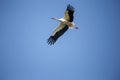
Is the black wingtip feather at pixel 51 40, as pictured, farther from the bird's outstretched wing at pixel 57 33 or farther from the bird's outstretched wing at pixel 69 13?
the bird's outstretched wing at pixel 69 13

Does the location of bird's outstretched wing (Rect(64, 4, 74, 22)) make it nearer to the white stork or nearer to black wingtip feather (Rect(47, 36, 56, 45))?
the white stork

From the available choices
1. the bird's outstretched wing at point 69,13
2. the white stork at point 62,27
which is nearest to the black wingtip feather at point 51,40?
the white stork at point 62,27

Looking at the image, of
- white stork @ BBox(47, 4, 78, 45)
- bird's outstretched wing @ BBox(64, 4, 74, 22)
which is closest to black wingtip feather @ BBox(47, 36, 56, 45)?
white stork @ BBox(47, 4, 78, 45)

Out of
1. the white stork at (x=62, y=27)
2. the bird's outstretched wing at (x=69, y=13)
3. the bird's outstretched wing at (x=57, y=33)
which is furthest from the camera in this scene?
the bird's outstretched wing at (x=57, y=33)

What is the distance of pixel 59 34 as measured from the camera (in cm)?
2367

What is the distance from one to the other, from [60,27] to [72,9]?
168 cm

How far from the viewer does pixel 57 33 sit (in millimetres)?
23703

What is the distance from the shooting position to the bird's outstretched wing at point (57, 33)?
2366cm

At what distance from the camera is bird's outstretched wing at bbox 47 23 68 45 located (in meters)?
23.7

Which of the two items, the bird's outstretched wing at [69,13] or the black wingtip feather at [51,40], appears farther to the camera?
the black wingtip feather at [51,40]

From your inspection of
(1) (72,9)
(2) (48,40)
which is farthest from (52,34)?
(1) (72,9)

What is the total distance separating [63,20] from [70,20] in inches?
18.7

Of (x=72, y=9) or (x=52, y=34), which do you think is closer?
(x=72, y=9)

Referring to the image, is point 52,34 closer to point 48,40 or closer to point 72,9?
point 48,40
